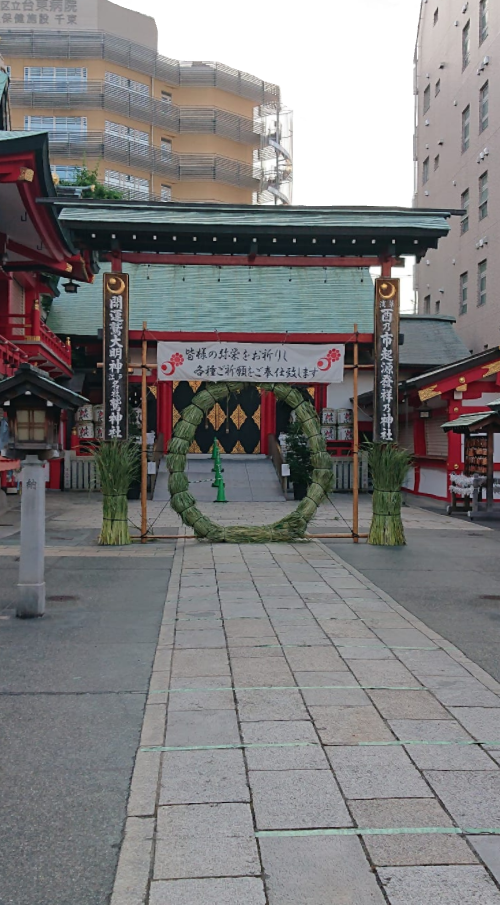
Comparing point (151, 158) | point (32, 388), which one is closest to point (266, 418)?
point (32, 388)

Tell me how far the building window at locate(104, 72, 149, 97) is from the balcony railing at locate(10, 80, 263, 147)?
0.27 metres

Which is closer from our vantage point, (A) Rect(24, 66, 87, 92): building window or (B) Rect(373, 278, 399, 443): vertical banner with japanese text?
(B) Rect(373, 278, 399, 443): vertical banner with japanese text

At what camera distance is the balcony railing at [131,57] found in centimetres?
4228

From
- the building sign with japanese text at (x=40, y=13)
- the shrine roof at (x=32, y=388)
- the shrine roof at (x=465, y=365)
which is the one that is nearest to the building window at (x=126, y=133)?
the building sign with japanese text at (x=40, y=13)

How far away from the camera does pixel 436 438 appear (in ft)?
71.2

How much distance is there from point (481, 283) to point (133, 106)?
26602 mm

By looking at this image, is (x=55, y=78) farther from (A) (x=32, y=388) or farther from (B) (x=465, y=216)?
(A) (x=32, y=388)

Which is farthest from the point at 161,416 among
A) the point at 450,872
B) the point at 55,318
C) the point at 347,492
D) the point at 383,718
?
the point at 450,872

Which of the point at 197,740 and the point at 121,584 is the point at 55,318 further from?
the point at 197,740

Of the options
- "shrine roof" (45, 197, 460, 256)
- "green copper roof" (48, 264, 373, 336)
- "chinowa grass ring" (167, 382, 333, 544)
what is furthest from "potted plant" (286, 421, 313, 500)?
"chinowa grass ring" (167, 382, 333, 544)

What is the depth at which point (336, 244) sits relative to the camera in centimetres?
1421

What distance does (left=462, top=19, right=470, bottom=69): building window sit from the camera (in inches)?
1128

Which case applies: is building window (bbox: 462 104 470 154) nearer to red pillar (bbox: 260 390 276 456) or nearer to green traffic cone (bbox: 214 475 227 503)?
red pillar (bbox: 260 390 276 456)

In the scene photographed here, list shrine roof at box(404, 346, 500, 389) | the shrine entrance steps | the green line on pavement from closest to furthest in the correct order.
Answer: the green line on pavement, shrine roof at box(404, 346, 500, 389), the shrine entrance steps
